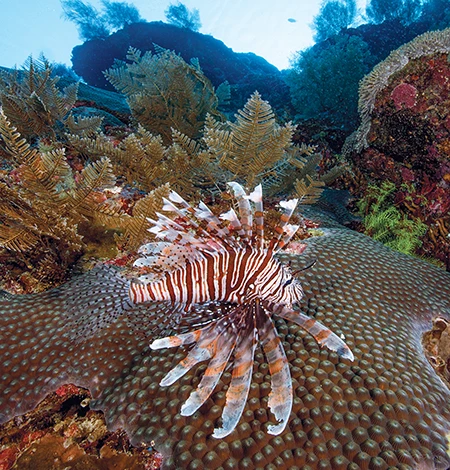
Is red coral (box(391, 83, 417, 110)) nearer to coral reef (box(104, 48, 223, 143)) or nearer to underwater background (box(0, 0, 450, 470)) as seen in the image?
underwater background (box(0, 0, 450, 470))

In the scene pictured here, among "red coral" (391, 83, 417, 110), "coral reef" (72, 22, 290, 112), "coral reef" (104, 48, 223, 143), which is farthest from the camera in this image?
"coral reef" (72, 22, 290, 112)

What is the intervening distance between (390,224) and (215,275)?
3696 millimetres

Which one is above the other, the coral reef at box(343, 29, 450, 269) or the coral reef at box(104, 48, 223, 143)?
the coral reef at box(104, 48, 223, 143)

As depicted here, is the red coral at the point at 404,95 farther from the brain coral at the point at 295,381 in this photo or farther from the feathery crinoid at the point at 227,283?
the feathery crinoid at the point at 227,283

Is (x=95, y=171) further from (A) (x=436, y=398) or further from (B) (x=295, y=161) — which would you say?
(A) (x=436, y=398)

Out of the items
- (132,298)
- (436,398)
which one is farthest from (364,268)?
(132,298)

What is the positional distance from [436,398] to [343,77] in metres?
9.91

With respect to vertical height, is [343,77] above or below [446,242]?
above

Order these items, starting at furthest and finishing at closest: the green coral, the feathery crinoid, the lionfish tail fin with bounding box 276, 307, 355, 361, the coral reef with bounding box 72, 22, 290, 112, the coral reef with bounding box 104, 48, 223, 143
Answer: the coral reef with bounding box 72, 22, 290, 112
the coral reef with bounding box 104, 48, 223, 143
the green coral
the feathery crinoid
the lionfish tail fin with bounding box 276, 307, 355, 361

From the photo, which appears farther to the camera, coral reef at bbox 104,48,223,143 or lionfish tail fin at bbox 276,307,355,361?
coral reef at bbox 104,48,223,143

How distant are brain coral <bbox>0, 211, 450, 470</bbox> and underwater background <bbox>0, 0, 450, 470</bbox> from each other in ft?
0.03

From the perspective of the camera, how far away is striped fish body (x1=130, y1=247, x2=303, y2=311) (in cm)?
198

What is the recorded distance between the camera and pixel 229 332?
5.62ft

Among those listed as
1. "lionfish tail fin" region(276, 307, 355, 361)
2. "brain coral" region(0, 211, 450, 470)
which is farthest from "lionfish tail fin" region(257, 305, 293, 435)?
"brain coral" region(0, 211, 450, 470)
